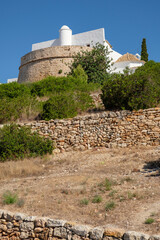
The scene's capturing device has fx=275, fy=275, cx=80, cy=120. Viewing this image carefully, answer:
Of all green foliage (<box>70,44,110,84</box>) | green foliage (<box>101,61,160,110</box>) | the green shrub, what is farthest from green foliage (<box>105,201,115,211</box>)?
green foliage (<box>70,44,110,84</box>)

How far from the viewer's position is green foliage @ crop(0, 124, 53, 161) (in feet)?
34.6

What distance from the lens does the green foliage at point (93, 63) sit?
22620 millimetres

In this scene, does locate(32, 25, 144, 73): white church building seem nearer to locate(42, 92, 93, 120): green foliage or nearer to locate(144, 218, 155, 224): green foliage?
locate(42, 92, 93, 120): green foliage

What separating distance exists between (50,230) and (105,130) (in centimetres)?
687

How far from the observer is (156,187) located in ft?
19.2

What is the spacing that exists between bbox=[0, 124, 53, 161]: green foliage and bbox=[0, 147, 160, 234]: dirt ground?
28.7 inches

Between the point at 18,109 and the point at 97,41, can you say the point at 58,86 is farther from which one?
the point at 97,41

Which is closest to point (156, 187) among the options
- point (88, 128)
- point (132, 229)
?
point (132, 229)

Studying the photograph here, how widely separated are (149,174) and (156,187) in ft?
3.86

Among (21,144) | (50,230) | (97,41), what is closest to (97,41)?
(97,41)

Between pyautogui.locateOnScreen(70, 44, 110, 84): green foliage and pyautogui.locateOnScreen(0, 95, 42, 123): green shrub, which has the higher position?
pyautogui.locateOnScreen(70, 44, 110, 84): green foliage

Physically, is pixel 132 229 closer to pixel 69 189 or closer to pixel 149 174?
pixel 69 189

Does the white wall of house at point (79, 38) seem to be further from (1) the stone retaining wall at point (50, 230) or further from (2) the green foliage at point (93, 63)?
(1) the stone retaining wall at point (50, 230)

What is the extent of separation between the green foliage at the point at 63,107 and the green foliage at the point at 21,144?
1.52 meters
